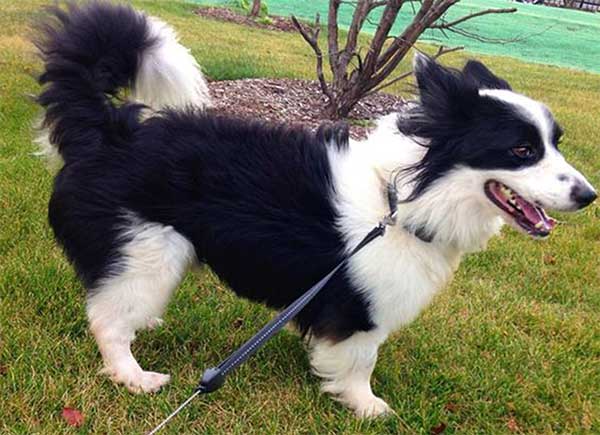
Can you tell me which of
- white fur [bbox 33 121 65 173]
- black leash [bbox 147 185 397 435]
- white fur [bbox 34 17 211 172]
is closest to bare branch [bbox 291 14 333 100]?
white fur [bbox 34 17 211 172]

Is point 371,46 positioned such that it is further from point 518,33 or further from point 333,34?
point 518,33

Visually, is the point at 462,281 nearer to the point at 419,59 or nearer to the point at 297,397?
the point at 297,397

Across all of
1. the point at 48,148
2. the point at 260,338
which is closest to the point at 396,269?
Result: the point at 260,338

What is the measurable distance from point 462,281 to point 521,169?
1.88m

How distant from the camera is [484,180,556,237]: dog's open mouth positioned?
227cm

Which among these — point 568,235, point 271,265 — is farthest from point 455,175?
point 568,235

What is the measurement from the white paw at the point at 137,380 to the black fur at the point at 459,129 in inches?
51.0

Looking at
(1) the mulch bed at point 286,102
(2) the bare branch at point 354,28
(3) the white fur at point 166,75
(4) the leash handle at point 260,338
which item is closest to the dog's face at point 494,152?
(4) the leash handle at point 260,338

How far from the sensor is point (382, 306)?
2.48m

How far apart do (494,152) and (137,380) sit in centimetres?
166

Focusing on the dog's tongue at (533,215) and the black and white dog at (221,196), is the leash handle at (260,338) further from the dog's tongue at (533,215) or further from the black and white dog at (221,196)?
the dog's tongue at (533,215)

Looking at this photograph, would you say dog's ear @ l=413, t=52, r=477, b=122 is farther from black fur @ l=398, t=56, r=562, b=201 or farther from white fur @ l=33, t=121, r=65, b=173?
white fur @ l=33, t=121, r=65, b=173

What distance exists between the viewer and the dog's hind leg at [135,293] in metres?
2.52

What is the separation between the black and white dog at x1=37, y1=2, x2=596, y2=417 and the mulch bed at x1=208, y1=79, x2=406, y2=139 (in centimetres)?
312
